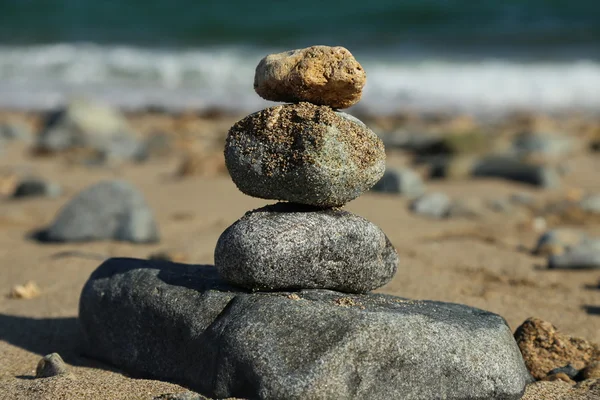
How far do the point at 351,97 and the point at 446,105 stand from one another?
14.2 meters

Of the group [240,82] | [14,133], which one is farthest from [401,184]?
→ [240,82]

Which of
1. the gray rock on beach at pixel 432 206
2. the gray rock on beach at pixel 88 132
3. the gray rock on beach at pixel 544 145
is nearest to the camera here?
the gray rock on beach at pixel 432 206

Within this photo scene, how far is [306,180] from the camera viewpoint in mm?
3779

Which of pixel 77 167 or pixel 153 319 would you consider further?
pixel 77 167

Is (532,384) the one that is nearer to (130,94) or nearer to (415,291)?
(415,291)

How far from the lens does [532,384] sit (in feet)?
12.5

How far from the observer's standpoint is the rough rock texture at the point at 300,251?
372cm

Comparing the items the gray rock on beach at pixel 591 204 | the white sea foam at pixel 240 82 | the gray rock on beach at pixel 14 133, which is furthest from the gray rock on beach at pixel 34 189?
the white sea foam at pixel 240 82

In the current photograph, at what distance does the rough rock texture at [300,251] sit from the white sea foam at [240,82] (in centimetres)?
1243

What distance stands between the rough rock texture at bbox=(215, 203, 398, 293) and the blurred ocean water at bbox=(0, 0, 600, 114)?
13.4 meters

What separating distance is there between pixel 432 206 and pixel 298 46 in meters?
17.1

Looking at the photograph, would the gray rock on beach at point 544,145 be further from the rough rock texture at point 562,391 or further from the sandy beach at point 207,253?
the rough rock texture at point 562,391

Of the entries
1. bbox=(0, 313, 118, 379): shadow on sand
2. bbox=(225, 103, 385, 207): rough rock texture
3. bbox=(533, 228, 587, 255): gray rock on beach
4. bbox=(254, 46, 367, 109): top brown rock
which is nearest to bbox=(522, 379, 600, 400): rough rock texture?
bbox=(225, 103, 385, 207): rough rock texture

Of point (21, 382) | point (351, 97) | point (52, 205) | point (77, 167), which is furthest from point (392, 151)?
point (21, 382)
